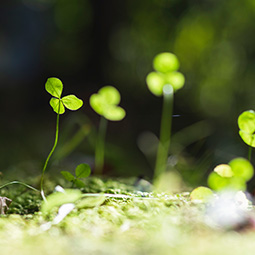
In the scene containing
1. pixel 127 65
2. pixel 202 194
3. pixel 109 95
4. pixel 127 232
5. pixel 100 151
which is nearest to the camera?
pixel 127 232

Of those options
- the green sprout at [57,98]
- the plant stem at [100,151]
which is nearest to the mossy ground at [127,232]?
the green sprout at [57,98]

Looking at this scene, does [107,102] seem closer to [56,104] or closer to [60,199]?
[56,104]

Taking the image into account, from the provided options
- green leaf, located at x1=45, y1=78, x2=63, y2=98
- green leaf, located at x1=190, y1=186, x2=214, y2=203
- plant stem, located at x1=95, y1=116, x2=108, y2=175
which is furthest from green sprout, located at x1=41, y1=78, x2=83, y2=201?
plant stem, located at x1=95, y1=116, x2=108, y2=175

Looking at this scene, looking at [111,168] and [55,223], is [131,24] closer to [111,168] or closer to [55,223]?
[111,168]

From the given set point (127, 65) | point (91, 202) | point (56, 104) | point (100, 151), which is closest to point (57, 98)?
point (56, 104)

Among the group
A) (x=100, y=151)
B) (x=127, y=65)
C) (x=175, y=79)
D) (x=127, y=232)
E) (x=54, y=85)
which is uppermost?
(x=127, y=65)

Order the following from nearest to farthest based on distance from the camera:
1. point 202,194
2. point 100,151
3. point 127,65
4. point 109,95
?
point 202,194 → point 109,95 → point 100,151 → point 127,65

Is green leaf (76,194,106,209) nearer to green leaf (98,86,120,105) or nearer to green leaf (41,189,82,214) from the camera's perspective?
green leaf (41,189,82,214)

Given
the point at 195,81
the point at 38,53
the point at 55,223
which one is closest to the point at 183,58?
the point at 195,81
